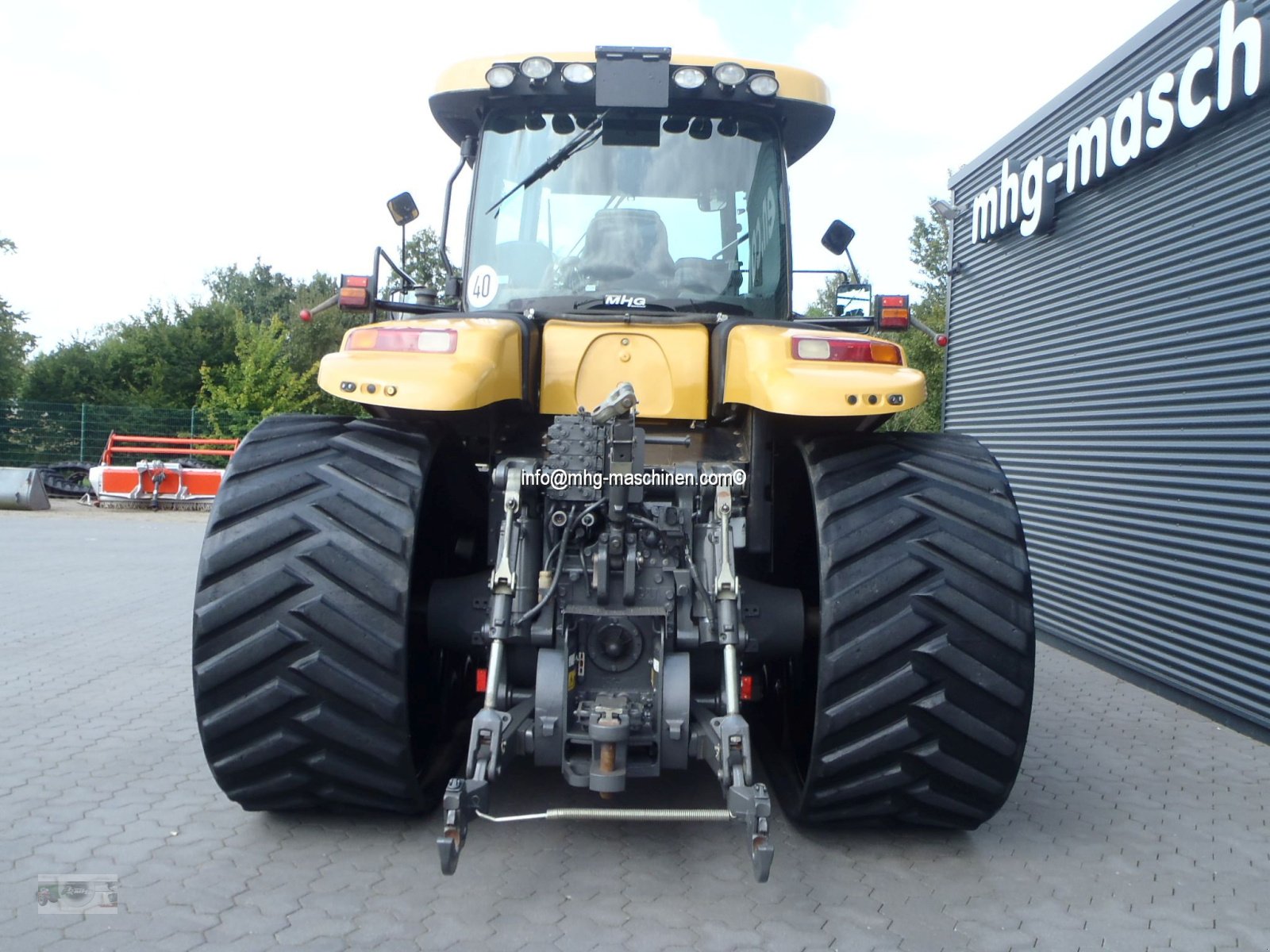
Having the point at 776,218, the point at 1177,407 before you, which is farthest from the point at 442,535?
the point at 1177,407

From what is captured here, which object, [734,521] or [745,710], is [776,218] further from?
[745,710]

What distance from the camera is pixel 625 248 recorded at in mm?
4473

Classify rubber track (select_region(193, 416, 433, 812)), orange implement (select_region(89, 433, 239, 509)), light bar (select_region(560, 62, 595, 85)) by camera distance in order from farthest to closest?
1. orange implement (select_region(89, 433, 239, 509))
2. light bar (select_region(560, 62, 595, 85))
3. rubber track (select_region(193, 416, 433, 812))

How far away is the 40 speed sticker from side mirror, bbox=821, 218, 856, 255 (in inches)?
73.4

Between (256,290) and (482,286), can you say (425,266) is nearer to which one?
(482,286)

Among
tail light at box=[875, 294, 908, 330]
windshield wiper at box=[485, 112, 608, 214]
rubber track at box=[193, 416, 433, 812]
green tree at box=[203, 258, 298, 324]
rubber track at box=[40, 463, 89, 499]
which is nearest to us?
rubber track at box=[193, 416, 433, 812]

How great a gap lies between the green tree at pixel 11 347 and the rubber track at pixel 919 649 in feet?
122

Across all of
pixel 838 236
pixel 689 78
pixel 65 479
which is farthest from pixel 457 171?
pixel 65 479

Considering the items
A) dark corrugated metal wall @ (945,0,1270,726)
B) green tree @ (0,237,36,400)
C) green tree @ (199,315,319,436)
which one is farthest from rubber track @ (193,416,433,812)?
green tree @ (0,237,36,400)

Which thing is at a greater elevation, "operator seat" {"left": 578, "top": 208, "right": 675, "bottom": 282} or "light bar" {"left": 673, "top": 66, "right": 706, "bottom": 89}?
"light bar" {"left": 673, "top": 66, "right": 706, "bottom": 89}

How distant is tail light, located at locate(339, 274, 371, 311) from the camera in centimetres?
442

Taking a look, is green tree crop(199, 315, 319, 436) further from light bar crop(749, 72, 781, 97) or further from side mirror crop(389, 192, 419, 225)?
light bar crop(749, 72, 781, 97)

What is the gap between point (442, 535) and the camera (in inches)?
177

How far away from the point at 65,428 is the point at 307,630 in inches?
1064
